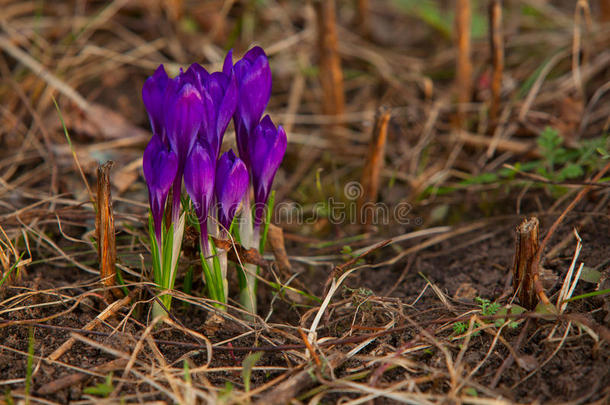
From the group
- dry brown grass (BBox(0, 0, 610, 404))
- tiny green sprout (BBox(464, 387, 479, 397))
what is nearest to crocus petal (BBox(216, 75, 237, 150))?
dry brown grass (BBox(0, 0, 610, 404))

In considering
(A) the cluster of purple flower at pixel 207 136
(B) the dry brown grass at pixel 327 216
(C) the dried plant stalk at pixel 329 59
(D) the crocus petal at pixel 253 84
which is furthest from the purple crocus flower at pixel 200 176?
(C) the dried plant stalk at pixel 329 59

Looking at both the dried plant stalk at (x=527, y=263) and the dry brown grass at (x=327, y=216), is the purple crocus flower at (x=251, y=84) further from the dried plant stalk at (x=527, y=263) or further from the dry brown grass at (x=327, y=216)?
the dried plant stalk at (x=527, y=263)

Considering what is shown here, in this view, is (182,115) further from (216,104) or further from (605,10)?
(605,10)

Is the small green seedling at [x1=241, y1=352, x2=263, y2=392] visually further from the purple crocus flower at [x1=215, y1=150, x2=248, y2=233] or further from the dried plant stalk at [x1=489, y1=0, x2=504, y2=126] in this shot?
the dried plant stalk at [x1=489, y1=0, x2=504, y2=126]

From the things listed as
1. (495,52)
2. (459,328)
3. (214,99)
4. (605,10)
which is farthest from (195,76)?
(605,10)

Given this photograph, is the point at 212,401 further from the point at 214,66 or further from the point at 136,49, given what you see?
the point at 136,49

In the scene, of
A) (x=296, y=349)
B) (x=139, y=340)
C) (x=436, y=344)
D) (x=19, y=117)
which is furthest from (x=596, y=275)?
(x=19, y=117)
